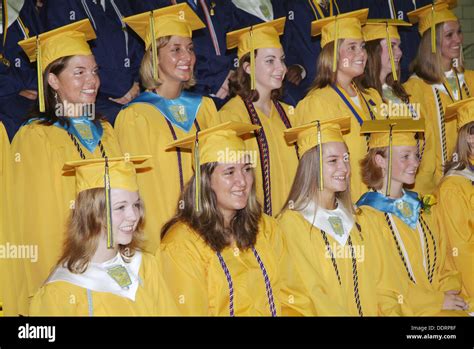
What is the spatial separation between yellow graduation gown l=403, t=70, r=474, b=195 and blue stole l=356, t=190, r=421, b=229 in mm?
931

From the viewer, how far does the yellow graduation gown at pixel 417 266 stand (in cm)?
516

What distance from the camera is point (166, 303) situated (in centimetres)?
450

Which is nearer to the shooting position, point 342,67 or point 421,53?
point 342,67

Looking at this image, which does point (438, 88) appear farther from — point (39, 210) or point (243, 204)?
point (39, 210)

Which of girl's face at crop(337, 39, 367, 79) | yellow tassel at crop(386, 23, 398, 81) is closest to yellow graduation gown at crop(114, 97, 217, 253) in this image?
girl's face at crop(337, 39, 367, 79)

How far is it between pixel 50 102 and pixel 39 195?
0.55 m

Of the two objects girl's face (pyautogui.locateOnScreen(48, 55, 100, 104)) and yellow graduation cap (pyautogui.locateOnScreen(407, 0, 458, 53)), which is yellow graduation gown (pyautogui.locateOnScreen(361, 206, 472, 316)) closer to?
girl's face (pyautogui.locateOnScreen(48, 55, 100, 104))

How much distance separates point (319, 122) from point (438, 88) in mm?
1883

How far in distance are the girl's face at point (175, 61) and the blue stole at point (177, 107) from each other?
0.40 feet

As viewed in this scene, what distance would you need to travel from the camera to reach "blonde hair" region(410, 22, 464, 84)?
22.3 ft

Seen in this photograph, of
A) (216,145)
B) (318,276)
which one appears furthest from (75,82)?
(318,276)

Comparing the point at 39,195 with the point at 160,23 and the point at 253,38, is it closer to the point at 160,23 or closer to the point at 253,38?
the point at 160,23

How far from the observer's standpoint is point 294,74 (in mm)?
6914

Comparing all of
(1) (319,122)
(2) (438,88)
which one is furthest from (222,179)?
(2) (438,88)
